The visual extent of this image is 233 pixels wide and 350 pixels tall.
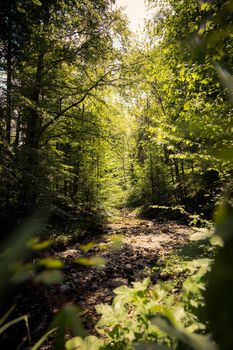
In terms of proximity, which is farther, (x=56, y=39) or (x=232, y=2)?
(x=56, y=39)

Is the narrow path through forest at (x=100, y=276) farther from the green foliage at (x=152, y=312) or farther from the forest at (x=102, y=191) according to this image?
the green foliage at (x=152, y=312)

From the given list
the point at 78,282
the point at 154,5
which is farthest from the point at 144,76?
the point at 78,282

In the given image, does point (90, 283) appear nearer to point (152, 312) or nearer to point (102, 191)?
point (152, 312)

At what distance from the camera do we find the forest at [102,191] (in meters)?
0.60

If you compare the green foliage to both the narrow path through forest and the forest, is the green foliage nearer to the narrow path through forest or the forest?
the forest

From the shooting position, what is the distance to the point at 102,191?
41.7 feet

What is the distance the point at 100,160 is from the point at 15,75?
8043 millimetres

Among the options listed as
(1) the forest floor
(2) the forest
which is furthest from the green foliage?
(1) the forest floor

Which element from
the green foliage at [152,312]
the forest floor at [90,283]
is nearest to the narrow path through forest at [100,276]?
the forest floor at [90,283]

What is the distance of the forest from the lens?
0.60 m

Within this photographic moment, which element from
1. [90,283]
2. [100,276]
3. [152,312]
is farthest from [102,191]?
[152,312]

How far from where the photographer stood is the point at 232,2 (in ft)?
2.22

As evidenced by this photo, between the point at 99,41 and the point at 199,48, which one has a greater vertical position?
the point at 99,41

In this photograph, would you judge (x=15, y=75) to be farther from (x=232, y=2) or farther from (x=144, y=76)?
(x=232, y=2)
